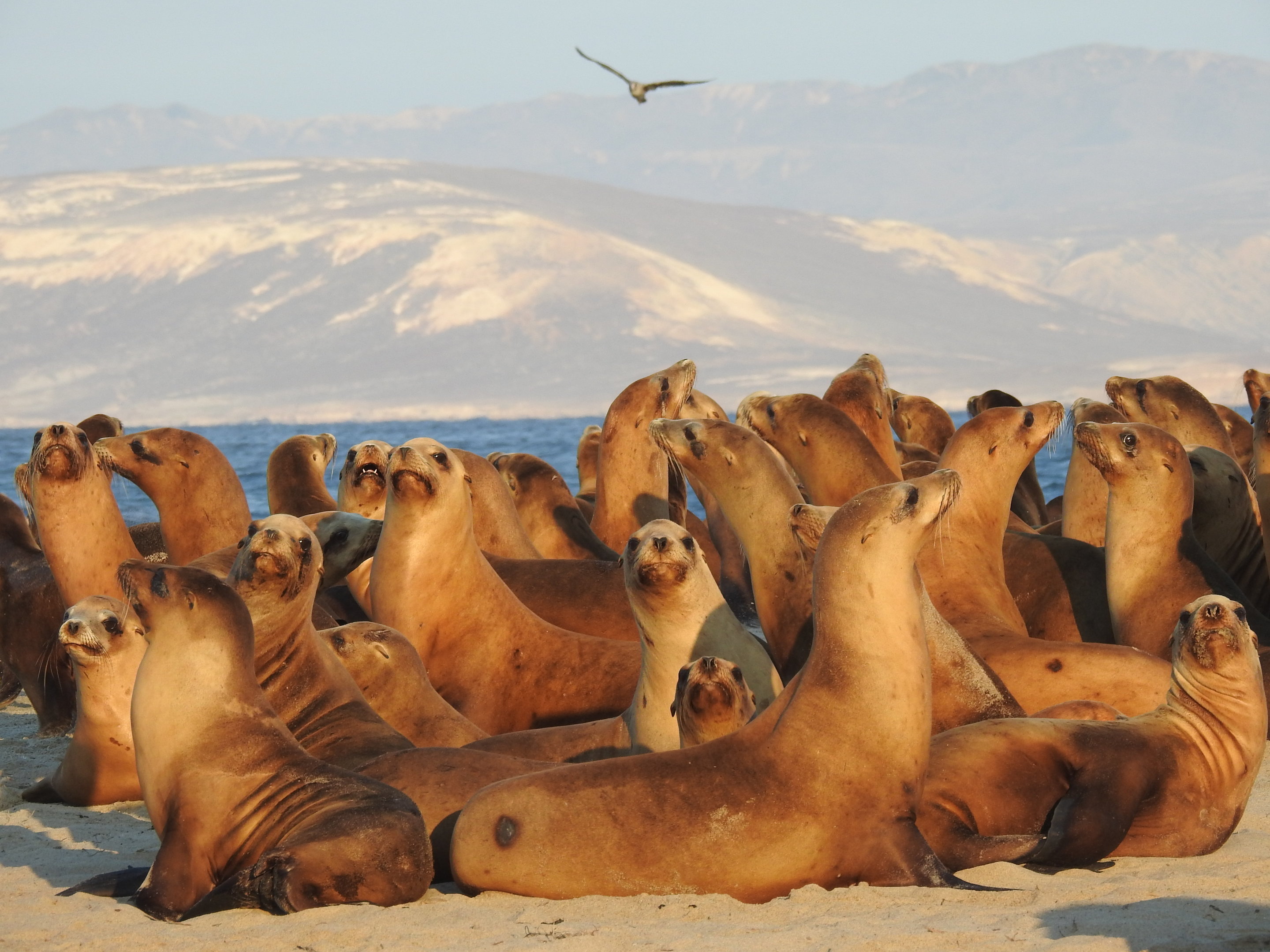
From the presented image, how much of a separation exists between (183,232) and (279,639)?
134 m

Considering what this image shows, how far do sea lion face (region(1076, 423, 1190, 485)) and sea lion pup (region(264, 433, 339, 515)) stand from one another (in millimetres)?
3923

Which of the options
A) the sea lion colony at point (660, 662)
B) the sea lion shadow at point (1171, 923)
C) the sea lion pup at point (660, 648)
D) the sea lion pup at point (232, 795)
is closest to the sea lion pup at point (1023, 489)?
the sea lion colony at point (660, 662)

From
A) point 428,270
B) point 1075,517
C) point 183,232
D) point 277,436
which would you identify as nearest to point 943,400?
point 428,270

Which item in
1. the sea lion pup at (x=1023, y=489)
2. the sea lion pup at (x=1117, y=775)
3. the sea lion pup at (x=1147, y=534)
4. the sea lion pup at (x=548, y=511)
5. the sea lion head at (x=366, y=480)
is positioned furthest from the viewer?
the sea lion pup at (x=1023, y=489)

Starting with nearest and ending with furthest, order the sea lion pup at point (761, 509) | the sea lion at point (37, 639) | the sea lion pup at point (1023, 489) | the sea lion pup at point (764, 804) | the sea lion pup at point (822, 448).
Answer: the sea lion pup at point (764, 804) < the sea lion pup at point (761, 509) < the sea lion at point (37, 639) < the sea lion pup at point (822, 448) < the sea lion pup at point (1023, 489)

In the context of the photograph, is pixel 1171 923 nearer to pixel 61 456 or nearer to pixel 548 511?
pixel 61 456

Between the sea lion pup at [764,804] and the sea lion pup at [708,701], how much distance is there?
0.38 metres

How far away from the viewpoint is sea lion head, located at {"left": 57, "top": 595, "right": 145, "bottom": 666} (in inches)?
225

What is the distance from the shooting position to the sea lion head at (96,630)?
18.8ft

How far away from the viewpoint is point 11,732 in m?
7.49

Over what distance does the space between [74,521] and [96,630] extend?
1.79 meters

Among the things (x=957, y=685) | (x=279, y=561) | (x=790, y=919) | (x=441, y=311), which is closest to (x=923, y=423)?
(x=957, y=685)

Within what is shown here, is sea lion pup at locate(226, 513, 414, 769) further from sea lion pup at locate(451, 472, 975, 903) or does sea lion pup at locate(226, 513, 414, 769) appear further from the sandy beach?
sea lion pup at locate(451, 472, 975, 903)

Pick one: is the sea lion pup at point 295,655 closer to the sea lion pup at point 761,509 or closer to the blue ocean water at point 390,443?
the sea lion pup at point 761,509
